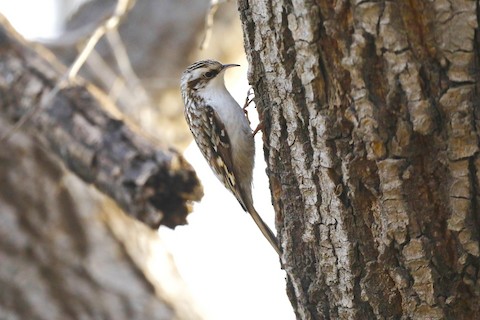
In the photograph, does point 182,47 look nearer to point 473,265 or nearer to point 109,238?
point 109,238

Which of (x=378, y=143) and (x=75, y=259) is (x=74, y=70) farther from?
(x=378, y=143)

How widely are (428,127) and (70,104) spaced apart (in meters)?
2.01

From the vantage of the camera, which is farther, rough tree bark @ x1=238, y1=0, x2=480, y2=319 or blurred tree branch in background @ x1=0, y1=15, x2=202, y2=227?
blurred tree branch in background @ x1=0, y1=15, x2=202, y2=227

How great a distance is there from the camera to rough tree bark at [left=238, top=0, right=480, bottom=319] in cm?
161

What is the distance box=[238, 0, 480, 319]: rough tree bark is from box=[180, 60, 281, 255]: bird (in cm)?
133

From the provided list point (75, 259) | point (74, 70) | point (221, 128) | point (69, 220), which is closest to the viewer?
point (74, 70)

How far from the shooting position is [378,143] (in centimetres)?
169

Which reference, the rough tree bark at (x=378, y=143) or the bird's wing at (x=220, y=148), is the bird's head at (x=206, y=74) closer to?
the bird's wing at (x=220, y=148)

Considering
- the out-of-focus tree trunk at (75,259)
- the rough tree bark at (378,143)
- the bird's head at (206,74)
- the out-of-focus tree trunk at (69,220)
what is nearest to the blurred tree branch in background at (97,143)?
the out-of-focus tree trunk at (69,220)

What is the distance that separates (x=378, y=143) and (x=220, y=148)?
5.71ft

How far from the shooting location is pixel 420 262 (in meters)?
1.74

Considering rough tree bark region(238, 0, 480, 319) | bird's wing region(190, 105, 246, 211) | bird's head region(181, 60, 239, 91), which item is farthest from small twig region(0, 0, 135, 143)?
rough tree bark region(238, 0, 480, 319)

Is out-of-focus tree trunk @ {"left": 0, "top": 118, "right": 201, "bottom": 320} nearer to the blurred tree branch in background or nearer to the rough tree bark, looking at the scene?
the blurred tree branch in background

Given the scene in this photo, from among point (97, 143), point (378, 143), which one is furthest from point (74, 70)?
point (378, 143)
